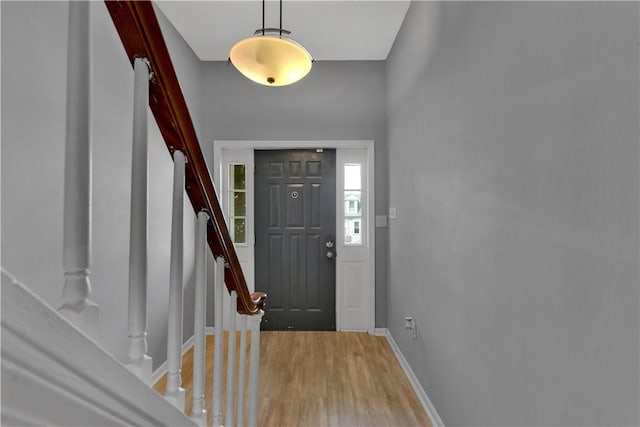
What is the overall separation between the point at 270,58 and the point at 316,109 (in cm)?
161

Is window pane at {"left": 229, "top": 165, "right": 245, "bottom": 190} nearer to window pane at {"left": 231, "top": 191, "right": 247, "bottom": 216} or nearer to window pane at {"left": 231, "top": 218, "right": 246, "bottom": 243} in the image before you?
window pane at {"left": 231, "top": 191, "right": 247, "bottom": 216}

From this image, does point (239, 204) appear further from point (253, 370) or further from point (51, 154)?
point (253, 370)

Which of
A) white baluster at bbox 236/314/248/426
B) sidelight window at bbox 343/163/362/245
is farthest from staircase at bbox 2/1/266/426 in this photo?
sidelight window at bbox 343/163/362/245

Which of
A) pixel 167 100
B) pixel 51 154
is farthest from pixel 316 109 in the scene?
pixel 167 100

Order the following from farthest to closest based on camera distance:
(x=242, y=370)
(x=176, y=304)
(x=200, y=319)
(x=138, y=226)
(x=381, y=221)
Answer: (x=381, y=221) < (x=242, y=370) < (x=200, y=319) < (x=176, y=304) < (x=138, y=226)

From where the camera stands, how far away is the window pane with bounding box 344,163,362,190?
153 inches

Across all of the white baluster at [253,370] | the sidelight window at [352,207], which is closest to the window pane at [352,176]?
the sidelight window at [352,207]

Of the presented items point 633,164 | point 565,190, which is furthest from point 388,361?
point 633,164

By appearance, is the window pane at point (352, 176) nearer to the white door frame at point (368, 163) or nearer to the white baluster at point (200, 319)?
the white door frame at point (368, 163)

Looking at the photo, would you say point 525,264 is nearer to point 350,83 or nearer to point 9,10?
point 9,10

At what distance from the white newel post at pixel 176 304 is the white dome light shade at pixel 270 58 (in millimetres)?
1576

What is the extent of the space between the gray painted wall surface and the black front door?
1.77 metres

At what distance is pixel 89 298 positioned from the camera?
0.52m

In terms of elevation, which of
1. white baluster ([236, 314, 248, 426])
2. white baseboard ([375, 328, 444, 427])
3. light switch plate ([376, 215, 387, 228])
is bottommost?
white baseboard ([375, 328, 444, 427])
